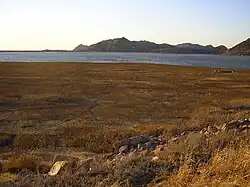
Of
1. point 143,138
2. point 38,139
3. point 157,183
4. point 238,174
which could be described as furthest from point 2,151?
point 238,174

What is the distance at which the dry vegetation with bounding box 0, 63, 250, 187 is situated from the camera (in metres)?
6.55

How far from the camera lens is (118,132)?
1705cm

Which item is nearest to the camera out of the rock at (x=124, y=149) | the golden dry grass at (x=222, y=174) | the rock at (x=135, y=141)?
the golden dry grass at (x=222, y=174)

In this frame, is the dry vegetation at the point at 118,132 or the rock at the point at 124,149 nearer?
the dry vegetation at the point at 118,132

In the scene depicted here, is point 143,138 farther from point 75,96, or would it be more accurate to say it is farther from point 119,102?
point 75,96

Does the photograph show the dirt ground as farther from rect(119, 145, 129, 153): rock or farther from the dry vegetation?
rect(119, 145, 129, 153): rock

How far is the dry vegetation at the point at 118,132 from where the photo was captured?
655 cm

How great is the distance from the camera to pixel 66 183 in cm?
682

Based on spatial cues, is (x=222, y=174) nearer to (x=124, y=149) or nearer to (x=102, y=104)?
(x=124, y=149)

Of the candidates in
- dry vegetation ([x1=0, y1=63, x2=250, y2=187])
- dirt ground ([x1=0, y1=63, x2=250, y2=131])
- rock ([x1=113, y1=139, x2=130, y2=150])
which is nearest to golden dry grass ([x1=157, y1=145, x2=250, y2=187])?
dry vegetation ([x1=0, y1=63, x2=250, y2=187])

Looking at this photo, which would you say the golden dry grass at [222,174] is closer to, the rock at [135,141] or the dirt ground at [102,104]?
the rock at [135,141]

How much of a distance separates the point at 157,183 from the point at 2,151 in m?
9.66

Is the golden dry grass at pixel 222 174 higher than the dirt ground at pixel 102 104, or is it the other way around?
the golden dry grass at pixel 222 174

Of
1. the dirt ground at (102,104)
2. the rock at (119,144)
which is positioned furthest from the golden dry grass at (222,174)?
the dirt ground at (102,104)
